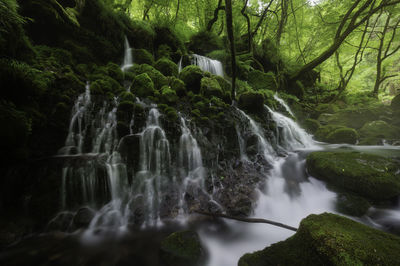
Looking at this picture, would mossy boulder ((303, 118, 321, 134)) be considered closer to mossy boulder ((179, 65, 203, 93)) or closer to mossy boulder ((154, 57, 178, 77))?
mossy boulder ((179, 65, 203, 93))

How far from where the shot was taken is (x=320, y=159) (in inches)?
173

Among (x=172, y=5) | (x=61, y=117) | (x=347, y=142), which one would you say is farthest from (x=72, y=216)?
(x=172, y=5)

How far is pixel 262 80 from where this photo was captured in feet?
33.6

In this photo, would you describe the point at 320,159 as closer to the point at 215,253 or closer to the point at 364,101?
the point at 215,253

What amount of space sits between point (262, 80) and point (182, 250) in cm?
1046

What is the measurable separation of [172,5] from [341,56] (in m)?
13.3

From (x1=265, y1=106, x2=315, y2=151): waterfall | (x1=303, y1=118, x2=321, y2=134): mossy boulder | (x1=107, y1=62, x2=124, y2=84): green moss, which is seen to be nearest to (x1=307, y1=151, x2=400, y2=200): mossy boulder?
(x1=265, y1=106, x2=315, y2=151): waterfall

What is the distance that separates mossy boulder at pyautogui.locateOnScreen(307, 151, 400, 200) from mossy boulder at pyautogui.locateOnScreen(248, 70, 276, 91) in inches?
265

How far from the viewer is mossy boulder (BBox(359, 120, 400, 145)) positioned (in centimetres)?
668

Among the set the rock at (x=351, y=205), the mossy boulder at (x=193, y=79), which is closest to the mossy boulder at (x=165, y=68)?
the mossy boulder at (x=193, y=79)

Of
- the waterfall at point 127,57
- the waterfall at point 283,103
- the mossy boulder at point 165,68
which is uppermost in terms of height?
the waterfall at point 127,57

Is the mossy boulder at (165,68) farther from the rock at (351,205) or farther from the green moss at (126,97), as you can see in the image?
the rock at (351,205)

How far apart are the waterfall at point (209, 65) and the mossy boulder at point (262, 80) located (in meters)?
2.03

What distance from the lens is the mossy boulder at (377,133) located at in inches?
263
